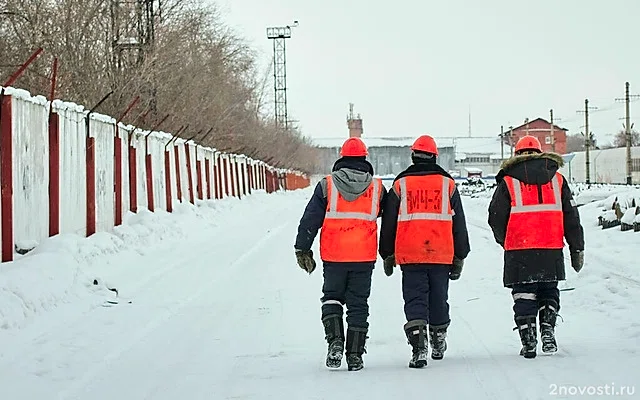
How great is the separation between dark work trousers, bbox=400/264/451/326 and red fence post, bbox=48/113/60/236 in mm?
9037

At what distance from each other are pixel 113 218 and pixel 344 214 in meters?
13.2

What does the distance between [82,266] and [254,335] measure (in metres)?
6.08

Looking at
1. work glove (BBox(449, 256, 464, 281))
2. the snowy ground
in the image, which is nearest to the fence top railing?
the snowy ground

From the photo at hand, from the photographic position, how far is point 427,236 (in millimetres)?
7746

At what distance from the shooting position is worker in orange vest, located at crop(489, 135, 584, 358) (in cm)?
782

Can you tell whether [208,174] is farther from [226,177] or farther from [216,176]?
[226,177]

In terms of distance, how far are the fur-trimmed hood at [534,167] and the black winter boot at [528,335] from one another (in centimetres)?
114

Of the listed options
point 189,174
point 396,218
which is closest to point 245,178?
point 189,174

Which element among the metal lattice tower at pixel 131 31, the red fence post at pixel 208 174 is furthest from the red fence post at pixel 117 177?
the red fence post at pixel 208 174

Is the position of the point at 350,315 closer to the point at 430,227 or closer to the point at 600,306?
the point at 430,227

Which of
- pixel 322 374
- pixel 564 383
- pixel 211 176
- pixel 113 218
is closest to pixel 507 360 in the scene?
pixel 564 383

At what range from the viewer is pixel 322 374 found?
723 cm

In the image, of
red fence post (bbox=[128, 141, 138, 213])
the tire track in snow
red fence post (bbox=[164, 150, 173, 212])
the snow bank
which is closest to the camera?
the tire track in snow

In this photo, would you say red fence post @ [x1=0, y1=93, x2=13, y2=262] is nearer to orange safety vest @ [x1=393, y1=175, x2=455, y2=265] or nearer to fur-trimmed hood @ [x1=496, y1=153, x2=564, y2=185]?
orange safety vest @ [x1=393, y1=175, x2=455, y2=265]
